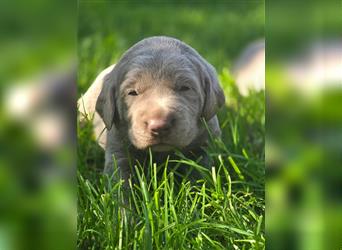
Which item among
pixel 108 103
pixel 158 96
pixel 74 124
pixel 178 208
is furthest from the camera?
pixel 108 103

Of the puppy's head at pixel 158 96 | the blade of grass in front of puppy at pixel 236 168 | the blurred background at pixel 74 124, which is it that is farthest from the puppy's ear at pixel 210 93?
the blurred background at pixel 74 124

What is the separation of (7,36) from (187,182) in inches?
33.7

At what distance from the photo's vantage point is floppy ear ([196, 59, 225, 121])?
1917 mm

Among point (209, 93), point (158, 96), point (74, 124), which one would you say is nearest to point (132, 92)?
point (158, 96)

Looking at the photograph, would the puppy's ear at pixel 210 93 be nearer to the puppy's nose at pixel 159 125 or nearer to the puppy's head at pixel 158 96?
the puppy's head at pixel 158 96

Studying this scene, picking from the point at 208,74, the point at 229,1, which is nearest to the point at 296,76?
the point at 208,74

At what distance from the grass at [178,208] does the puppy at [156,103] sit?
0.06 m

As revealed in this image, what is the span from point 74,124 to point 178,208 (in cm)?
67

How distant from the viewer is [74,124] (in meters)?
1.06

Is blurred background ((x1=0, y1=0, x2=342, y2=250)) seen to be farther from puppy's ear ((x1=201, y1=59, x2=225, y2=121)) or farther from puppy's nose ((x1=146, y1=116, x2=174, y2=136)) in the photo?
puppy's ear ((x1=201, y1=59, x2=225, y2=121))

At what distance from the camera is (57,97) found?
3.37ft

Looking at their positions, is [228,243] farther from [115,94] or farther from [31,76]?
[31,76]

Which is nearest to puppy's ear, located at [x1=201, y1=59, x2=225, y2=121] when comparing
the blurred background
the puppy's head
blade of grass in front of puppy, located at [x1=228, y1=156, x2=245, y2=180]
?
the puppy's head

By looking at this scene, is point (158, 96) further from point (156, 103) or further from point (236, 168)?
Answer: point (236, 168)
